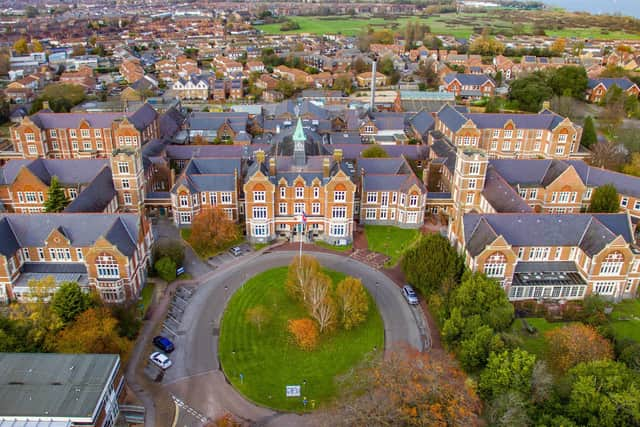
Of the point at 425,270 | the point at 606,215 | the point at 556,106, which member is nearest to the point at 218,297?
the point at 425,270

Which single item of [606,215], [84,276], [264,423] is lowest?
[264,423]

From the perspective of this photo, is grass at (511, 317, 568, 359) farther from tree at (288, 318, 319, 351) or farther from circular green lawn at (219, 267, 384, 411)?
tree at (288, 318, 319, 351)

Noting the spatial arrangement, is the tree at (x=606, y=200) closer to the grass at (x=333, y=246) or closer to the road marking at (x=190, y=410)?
the grass at (x=333, y=246)

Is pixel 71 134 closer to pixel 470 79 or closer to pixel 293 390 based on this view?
pixel 293 390

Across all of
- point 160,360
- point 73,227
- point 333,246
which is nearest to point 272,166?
point 333,246

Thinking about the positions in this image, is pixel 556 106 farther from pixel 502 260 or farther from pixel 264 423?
pixel 264 423

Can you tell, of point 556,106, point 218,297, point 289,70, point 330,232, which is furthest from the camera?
point 289,70

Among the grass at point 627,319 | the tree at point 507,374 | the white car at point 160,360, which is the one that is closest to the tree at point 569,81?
the grass at point 627,319

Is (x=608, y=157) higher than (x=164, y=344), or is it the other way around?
(x=608, y=157)
